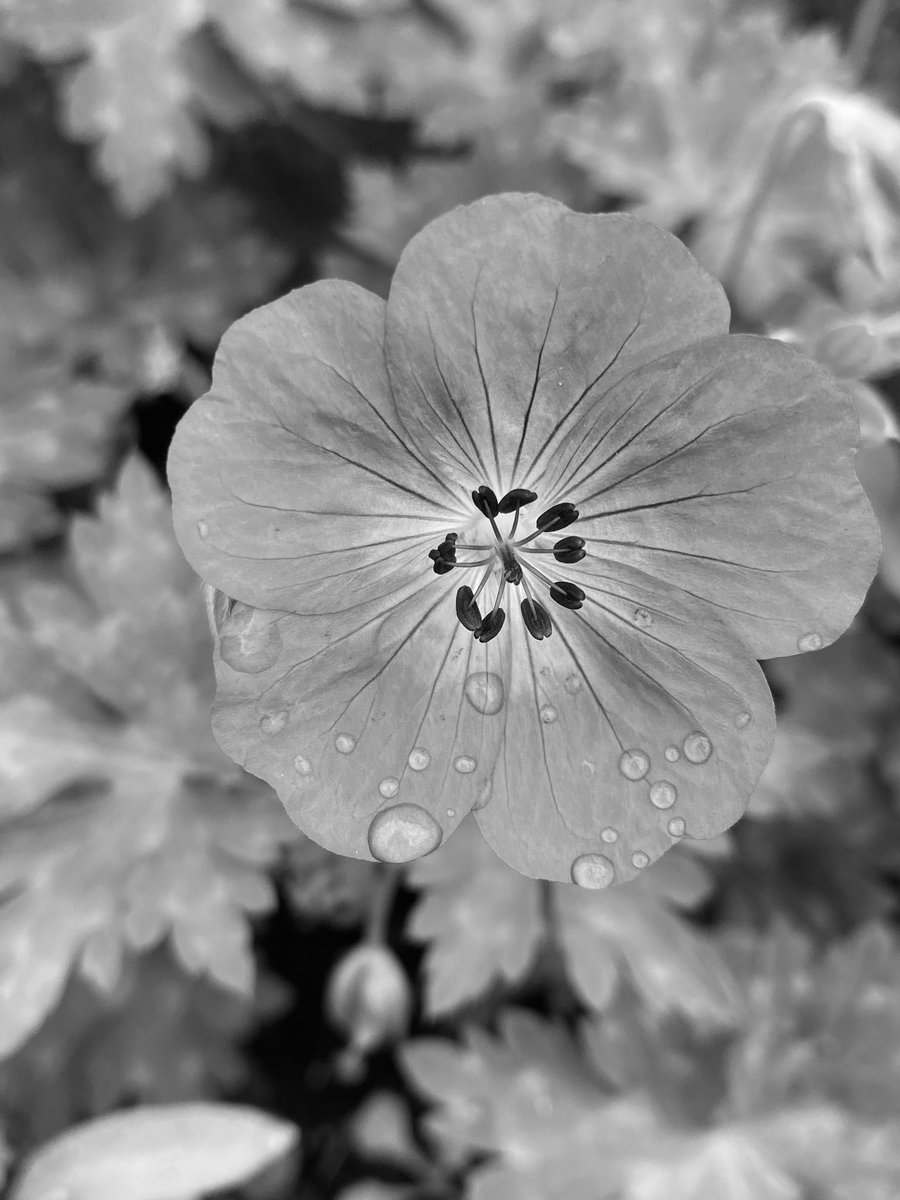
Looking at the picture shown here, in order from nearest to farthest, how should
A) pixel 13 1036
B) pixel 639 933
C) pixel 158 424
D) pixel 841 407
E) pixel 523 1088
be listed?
pixel 841 407 → pixel 13 1036 → pixel 639 933 → pixel 523 1088 → pixel 158 424

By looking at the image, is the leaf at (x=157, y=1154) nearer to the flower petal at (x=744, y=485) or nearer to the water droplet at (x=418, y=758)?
the water droplet at (x=418, y=758)

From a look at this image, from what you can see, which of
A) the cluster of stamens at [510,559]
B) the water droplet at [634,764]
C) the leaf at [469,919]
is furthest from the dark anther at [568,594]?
the leaf at [469,919]

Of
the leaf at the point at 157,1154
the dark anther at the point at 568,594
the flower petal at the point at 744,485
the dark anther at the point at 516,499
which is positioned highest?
the flower petal at the point at 744,485

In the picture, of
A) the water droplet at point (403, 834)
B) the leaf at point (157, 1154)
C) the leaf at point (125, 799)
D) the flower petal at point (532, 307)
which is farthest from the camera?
the leaf at point (125, 799)

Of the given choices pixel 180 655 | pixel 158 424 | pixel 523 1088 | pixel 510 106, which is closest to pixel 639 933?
pixel 523 1088

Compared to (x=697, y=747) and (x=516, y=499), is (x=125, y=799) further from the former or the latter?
(x=697, y=747)

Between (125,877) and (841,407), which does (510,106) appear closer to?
(841,407)
